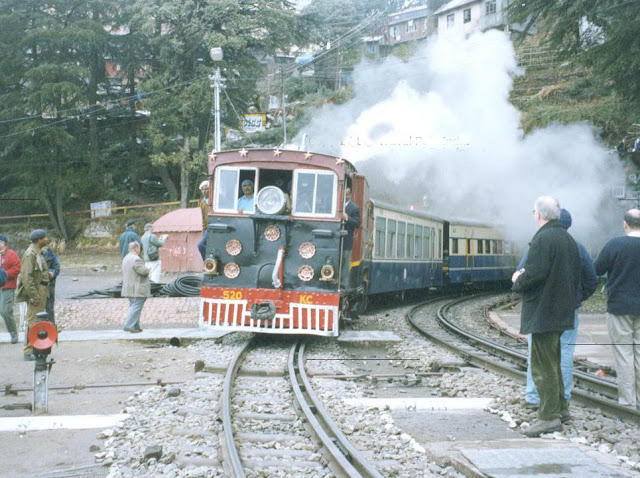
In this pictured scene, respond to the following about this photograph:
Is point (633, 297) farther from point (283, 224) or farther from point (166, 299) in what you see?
point (166, 299)

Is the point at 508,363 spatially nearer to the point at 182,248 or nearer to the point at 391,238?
the point at 391,238

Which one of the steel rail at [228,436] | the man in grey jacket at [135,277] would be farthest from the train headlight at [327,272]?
the man in grey jacket at [135,277]

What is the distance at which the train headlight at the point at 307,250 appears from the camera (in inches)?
405

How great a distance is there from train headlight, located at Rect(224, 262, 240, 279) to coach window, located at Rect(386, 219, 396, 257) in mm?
6506

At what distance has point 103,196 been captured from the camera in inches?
1501

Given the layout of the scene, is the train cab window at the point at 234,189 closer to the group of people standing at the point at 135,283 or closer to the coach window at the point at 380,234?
the group of people standing at the point at 135,283

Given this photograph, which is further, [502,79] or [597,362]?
[502,79]

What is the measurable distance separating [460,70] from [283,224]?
14.2m

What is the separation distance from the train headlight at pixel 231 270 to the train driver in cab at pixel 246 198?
85 centimetres

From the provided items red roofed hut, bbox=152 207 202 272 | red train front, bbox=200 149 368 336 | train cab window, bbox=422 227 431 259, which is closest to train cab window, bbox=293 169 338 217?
red train front, bbox=200 149 368 336

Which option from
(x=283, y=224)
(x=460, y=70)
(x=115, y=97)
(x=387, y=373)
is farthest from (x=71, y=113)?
(x=387, y=373)

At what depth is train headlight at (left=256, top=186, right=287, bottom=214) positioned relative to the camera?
1034 centimetres

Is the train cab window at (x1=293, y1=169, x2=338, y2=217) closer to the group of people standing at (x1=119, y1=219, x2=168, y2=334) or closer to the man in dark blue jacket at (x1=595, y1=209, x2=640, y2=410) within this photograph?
the group of people standing at (x1=119, y1=219, x2=168, y2=334)

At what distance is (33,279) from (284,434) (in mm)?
4986
